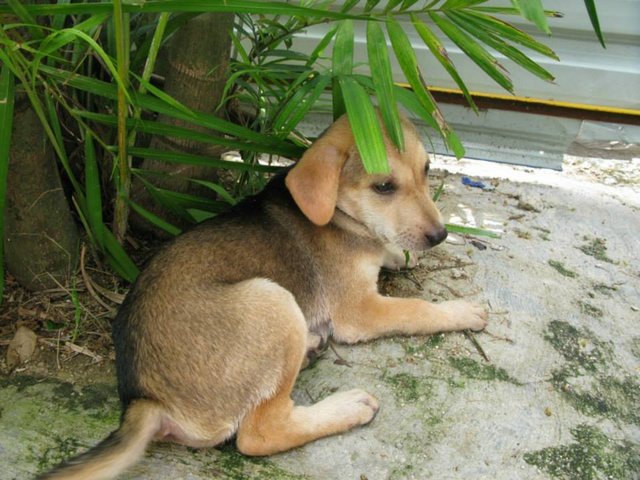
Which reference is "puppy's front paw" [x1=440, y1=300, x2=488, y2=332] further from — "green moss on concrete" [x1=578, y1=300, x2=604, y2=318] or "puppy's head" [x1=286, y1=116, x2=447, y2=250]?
"green moss on concrete" [x1=578, y1=300, x2=604, y2=318]

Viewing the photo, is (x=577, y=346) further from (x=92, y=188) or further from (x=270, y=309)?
(x=92, y=188)

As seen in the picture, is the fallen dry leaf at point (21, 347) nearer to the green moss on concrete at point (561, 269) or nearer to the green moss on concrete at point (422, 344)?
the green moss on concrete at point (422, 344)

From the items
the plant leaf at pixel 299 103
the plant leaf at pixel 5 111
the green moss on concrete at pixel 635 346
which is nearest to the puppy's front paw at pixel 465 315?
the green moss on concrete at pixel 635 346

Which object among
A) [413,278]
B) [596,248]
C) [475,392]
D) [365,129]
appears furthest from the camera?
[596,248]

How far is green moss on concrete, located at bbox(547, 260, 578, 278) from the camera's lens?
3719 mm

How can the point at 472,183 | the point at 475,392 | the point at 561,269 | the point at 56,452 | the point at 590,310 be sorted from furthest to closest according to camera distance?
the point at 472,183, the point at 561,269, the point at 590,310, the point at 475,392, the point at 56,452

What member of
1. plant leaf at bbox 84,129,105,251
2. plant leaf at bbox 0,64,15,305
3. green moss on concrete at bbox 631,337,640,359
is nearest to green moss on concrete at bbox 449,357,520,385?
green moss on concrete at bbox 631,337,640,359

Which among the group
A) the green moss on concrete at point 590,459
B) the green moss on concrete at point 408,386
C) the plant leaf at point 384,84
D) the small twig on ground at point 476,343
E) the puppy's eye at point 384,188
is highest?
the plant leaf at point 384,84

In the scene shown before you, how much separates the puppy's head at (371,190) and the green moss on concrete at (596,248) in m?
1.54

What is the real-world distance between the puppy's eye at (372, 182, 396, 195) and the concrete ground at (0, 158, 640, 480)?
71cm

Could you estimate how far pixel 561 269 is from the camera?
12.3 feet

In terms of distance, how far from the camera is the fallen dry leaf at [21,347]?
116 inches

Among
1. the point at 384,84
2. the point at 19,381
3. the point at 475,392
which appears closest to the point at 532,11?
the point at 384,84

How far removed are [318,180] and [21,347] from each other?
163cm
